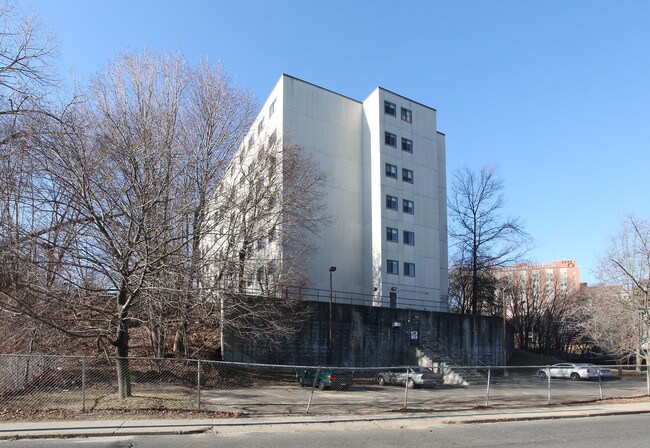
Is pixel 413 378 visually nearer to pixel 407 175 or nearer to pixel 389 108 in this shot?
pixel 407 175

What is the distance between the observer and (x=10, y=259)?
44.0 ft

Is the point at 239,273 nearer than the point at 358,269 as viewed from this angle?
Yes

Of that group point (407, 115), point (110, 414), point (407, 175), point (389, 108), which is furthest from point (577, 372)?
point (110, 414)

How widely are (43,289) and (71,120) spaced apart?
4991 millimetres

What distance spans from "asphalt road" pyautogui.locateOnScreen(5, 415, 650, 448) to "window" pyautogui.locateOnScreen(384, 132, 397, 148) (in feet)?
99.3

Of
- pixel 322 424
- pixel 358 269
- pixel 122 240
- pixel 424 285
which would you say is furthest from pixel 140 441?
pixel 424 285

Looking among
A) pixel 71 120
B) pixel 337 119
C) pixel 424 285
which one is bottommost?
pixel 424 285

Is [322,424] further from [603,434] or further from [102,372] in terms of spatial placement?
[102,372]

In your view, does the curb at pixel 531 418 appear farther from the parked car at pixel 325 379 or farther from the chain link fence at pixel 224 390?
the parked car at pixel 325 379

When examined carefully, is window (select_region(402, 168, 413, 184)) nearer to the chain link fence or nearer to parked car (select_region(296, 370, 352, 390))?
the chain link fence

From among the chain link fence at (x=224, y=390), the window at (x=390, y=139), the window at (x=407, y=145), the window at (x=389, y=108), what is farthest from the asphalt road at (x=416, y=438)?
the window at (x=389, y=108)

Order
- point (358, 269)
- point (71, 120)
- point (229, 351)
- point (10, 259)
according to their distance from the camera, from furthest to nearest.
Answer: point (358, 269) < point (229, 351) < point (71, 120) < point (10, 259)

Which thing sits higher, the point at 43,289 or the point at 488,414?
the point at 43,289

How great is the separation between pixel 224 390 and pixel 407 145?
2874 centimetres
